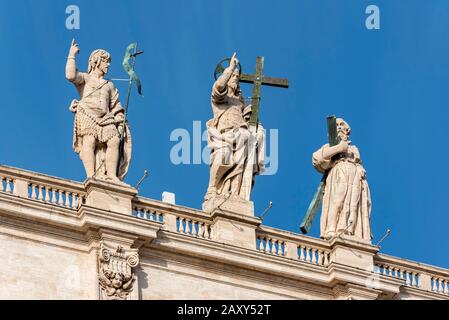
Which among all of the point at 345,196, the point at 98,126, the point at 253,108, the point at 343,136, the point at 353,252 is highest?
the point at 253,108

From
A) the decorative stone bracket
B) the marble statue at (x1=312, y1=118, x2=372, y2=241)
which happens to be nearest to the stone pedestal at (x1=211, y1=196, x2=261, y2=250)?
the marble statue at (x1=312, y1=118, x2=372, y2=241)

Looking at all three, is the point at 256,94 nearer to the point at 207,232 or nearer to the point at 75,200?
the point at 207,232

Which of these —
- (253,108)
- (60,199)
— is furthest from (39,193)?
(253,108)

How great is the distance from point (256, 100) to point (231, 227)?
376 cm

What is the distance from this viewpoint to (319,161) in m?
60.0

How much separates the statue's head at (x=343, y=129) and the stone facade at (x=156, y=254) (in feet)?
9.22

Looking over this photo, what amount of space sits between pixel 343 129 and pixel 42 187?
7.93 m

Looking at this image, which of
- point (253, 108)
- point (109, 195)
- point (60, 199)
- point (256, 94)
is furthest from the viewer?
point (256, 94)

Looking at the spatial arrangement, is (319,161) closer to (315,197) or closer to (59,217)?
(315,197)

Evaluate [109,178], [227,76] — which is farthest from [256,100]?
[109,178]

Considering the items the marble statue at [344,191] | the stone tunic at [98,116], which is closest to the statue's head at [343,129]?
the marble statue at [344,191]

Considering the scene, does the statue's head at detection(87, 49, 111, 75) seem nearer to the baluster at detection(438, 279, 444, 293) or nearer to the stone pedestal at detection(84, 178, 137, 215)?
the stone pedestal at detection(84, 178, 137, 215)

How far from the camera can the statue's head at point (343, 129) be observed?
60219 mm

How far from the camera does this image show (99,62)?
190 ft
